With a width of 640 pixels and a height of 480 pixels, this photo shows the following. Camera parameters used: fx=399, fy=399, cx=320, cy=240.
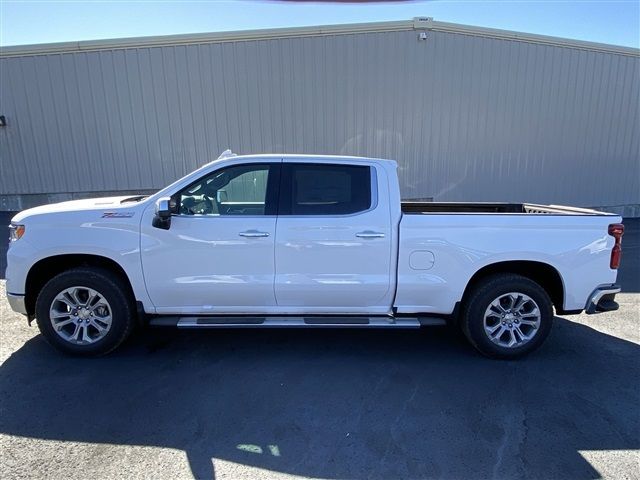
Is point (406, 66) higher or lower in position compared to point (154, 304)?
higher

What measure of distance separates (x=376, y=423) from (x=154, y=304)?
2.26 metres

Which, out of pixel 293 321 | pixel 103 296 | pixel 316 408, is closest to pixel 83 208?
pixel 103 296

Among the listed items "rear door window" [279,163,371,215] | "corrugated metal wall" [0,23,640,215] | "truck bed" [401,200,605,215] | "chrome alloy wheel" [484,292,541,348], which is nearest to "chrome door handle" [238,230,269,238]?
"rear door window" [279,163,371,215]

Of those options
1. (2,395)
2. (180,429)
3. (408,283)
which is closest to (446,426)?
(408,283)

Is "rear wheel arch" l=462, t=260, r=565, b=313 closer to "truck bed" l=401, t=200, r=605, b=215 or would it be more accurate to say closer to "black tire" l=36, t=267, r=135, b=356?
"truck bed" l=401, t=200, r=605, b=215

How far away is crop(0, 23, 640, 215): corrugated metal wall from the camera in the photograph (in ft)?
37.7

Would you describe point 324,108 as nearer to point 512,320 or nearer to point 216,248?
point 216,248

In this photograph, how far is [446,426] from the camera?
284 centimetres

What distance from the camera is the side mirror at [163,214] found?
11.2ft

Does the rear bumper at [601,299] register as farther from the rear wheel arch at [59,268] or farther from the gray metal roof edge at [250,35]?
the gray metal roof edge at [250,35]

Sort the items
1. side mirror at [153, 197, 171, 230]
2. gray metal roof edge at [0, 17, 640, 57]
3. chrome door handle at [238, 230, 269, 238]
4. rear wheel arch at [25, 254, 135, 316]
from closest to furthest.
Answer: side mirror at [153, 197, 171, 230] < chrome door handle at [238, 230, 269, 238] < rear wheel arch at [25, 254, 135, 316] < gray metal roof edge at [0, 17, 640, 57]

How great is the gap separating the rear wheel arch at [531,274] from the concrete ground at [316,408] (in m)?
0.61

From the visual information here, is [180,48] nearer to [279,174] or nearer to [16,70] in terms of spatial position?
[16,70]

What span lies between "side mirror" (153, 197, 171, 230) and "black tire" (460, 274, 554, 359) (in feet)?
9.37
